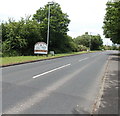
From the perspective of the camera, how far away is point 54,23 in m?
35.9

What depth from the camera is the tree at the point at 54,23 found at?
3569 centimetres

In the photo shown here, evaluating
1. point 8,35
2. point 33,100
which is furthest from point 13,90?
point 8,35

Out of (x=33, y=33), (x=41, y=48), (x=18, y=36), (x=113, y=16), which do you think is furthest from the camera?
(x=33, y=33)

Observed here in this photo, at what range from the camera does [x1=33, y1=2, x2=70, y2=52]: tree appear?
35688 mm

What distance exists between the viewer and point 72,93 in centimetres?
630

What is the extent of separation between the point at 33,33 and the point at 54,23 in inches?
255

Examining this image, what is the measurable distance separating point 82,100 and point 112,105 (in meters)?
1.06

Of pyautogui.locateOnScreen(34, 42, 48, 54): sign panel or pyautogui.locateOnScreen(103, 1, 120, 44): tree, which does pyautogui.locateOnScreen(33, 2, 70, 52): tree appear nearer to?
pyautogui.locateOnScreen(34, 42, 48, 54): sign panel

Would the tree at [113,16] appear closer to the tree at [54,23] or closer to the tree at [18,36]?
the tree at [54,23]

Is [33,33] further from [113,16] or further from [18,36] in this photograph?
[113,16]

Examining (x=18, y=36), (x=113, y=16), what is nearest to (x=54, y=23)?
(x=18, y=36)

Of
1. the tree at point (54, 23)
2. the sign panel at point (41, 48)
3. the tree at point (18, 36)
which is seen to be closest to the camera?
the sign panel at point (41, 48)

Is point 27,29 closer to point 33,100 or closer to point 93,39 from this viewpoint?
point 33,100

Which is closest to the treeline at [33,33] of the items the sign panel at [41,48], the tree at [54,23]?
the tree at [54,23]
